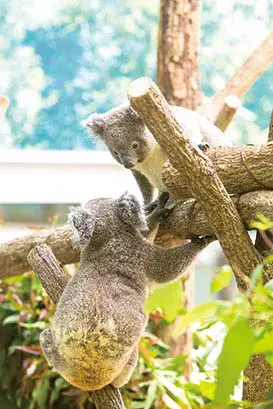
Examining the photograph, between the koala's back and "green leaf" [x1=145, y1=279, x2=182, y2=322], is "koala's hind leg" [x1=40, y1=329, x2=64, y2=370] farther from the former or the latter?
"green leaf" [x1=145, y1=279, x2=182, y2=322]

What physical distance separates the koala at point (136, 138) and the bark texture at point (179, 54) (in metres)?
1.11

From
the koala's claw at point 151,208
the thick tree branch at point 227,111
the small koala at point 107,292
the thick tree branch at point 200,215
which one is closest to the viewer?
the thick tree branch at point 200,215

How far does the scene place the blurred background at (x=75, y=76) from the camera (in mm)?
6387

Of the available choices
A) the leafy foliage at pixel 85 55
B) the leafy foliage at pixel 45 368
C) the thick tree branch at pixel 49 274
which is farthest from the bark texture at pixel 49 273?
the leafy foliage at pixel 85 55

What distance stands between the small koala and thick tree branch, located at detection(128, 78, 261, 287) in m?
0.35

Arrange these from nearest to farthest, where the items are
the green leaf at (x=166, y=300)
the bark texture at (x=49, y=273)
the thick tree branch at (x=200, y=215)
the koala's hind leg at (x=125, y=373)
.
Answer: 1. the green leaf at (x=166, y=300)
2. the thick tree branch at (x=200, y=215)
3. the koala's hind leg at (x=125, y=373)
4. the bark texture at (x=49, y=273)

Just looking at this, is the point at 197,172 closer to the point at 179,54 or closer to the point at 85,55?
the point at 179,54

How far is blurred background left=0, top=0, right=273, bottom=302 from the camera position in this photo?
639 centimetres

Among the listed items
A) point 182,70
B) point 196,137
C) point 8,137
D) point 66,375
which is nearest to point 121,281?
point 66,375

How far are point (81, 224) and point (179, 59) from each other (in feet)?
7.33

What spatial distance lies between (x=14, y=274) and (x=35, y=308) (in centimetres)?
106

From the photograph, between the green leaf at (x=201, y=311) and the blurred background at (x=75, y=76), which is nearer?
the green leaf at (x=201, y=311)

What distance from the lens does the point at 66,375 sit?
2.41m

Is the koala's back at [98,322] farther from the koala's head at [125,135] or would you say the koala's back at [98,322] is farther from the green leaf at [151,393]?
the green leaf at [151,393]
